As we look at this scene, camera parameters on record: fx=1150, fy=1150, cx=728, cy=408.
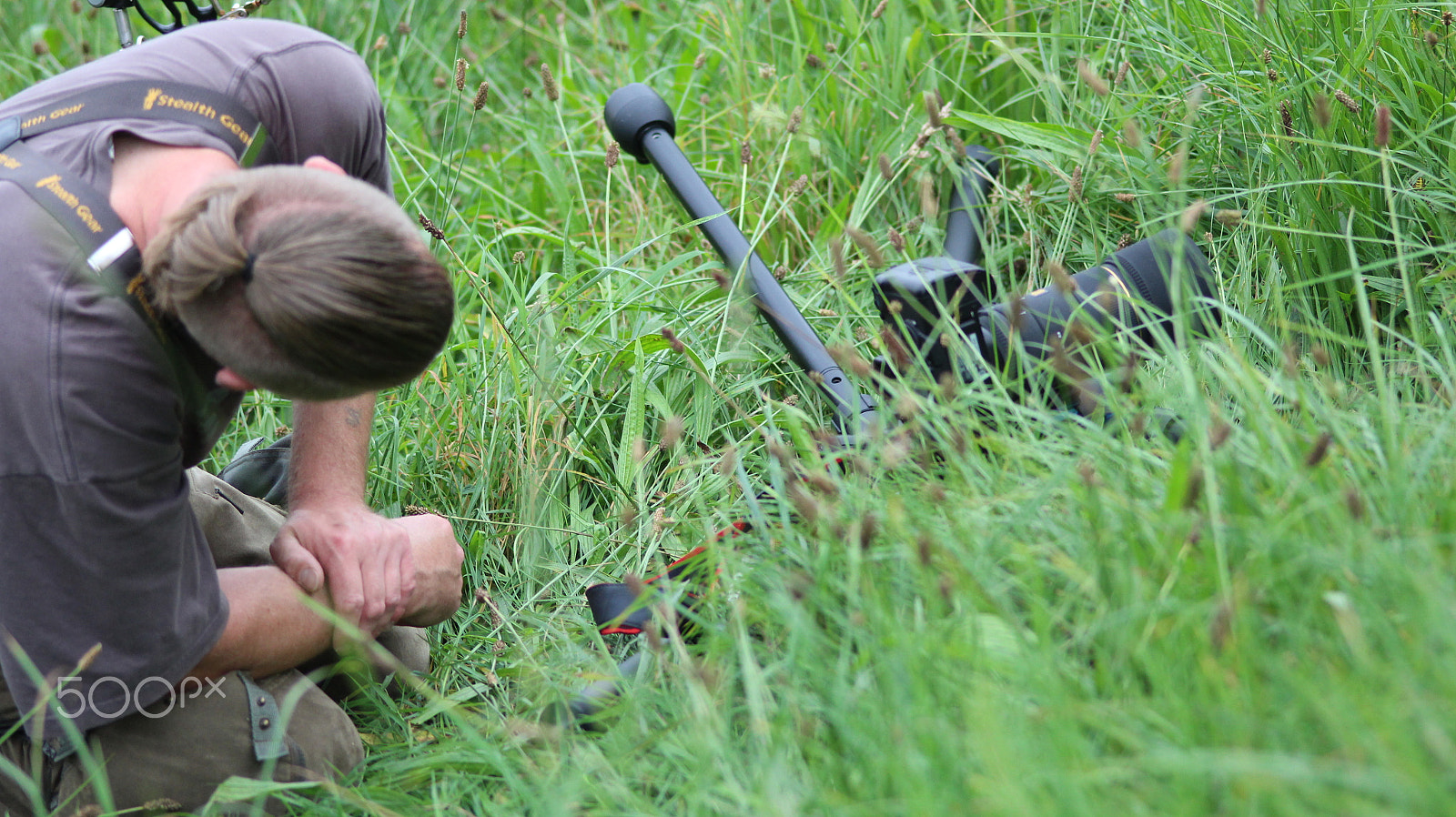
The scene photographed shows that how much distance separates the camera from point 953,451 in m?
1.55

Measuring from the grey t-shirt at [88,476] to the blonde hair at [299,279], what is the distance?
0.11 meters

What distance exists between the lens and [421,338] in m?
1.43

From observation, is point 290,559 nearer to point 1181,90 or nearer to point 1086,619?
point 1086,619

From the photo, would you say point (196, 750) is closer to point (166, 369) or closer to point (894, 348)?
point (166, 369)

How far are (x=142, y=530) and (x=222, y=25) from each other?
842 millimetres

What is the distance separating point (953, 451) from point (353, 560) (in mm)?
975

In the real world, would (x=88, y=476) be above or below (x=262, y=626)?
above

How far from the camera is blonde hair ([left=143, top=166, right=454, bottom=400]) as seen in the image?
4.39 ft

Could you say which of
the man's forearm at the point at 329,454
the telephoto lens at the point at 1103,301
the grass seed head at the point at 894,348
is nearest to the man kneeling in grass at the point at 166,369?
the man's forearm at the point at 329,454

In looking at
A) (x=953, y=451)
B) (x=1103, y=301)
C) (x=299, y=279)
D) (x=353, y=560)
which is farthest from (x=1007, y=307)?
(x=353, y=560)

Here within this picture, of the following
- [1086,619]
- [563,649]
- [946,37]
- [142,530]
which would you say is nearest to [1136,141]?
[1086,619]

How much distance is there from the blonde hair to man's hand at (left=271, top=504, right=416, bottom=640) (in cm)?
49

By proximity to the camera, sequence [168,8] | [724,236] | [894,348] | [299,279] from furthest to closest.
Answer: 1. [724,236]
2. [168,8]
3. [894,348]
4. [299,279]

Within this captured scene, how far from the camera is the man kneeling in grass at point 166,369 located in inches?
53.9
